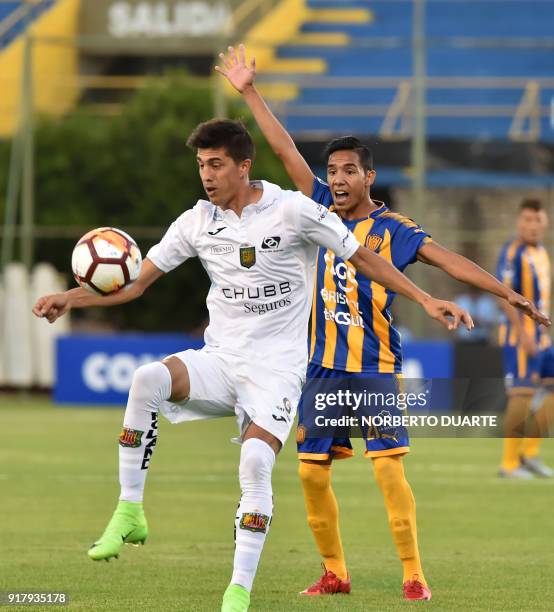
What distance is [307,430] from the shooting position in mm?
7492

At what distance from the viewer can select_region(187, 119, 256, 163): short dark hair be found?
6688 mm

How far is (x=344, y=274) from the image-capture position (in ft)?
25.0

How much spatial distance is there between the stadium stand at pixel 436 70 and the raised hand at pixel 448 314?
2023 cm

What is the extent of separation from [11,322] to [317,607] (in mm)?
17453

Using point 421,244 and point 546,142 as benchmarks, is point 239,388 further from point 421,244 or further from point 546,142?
point 546,142

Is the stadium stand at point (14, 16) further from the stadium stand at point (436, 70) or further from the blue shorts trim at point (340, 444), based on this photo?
the blue shorts trim at point (340, 444)

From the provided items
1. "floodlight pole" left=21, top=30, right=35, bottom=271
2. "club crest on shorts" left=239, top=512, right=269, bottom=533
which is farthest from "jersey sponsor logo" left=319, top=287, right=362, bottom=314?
"floodlight pole" left=21, top=30, right=35, bottom=271

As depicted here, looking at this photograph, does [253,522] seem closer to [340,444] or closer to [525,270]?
[340,444]

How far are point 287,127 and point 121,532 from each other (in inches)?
906

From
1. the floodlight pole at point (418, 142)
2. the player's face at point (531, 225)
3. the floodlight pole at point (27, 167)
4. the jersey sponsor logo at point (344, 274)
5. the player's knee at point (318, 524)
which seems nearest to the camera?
the player's knee at point (318, 524)

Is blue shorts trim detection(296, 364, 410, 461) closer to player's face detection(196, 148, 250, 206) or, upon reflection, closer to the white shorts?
the white shorts

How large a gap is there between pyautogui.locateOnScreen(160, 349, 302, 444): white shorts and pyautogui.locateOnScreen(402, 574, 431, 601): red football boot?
3.51ft

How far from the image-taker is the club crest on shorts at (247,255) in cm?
683

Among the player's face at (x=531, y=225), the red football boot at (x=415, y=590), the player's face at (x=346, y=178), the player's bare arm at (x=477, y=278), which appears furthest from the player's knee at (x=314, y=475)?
the player's face at (x=531, y=225)
